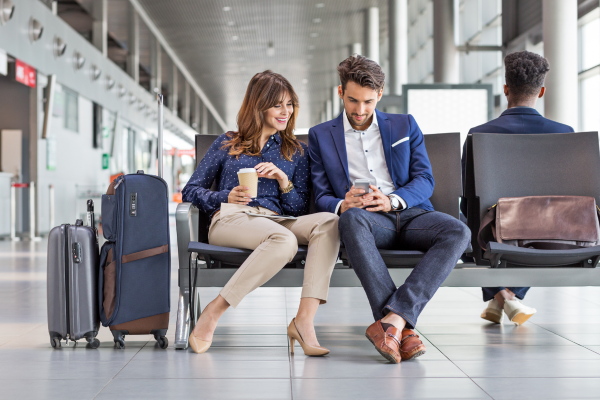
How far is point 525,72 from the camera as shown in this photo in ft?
10.3

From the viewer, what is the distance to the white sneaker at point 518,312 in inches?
124

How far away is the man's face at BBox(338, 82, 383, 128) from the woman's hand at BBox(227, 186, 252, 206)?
23.1 inches

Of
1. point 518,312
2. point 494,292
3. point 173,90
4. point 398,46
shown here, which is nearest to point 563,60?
point 494,292

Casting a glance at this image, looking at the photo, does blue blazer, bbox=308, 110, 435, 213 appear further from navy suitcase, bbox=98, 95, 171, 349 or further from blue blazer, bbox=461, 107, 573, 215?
navy suitcase, bbox=98, 95, 171, 349

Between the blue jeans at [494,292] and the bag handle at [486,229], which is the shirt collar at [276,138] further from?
the blue jeans at [494,292]

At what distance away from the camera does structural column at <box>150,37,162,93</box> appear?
768 inches

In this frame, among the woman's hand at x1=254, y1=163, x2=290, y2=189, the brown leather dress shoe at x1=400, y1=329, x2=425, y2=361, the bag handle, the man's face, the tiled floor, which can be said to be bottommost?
the tiled floor

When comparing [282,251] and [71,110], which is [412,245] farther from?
[71,110]

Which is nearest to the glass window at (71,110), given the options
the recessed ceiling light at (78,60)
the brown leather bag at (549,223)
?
the recessed ceiling light at (78,60)

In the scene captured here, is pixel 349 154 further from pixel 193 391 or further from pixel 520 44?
pixel 520 44

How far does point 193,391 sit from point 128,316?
759mm

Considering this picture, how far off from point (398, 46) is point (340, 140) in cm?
1126

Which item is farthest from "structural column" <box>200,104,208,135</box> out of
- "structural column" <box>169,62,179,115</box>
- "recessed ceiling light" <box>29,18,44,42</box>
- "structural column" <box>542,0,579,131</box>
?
"structural column" <box>542,0,579,131</box>

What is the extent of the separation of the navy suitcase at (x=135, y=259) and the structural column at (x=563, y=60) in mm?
5688
